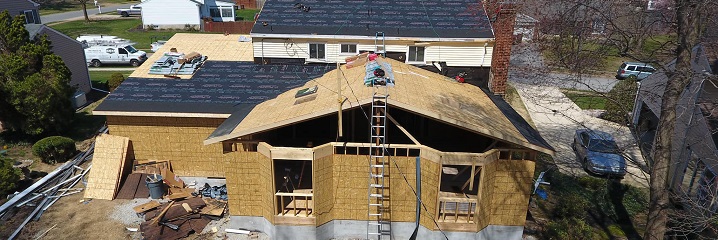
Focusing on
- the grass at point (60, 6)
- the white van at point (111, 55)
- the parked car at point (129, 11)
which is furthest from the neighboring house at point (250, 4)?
the white van at point (111, 55)

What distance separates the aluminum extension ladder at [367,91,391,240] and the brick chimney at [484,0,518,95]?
37.8 ft

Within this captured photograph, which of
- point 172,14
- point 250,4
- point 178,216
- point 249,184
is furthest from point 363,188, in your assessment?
point 250,4

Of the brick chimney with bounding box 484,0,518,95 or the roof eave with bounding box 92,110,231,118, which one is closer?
the roof eave with bounding box 92,110,231,118

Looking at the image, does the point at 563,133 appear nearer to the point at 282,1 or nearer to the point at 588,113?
the point at 588,113

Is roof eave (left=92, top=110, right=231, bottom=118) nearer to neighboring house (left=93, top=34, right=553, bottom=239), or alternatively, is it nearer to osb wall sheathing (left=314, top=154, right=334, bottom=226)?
neighboring house (left=93, top=34, right=553, bottom=239)

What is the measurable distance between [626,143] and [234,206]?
816 inches

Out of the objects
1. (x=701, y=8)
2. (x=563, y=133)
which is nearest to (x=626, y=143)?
(x=563, y=133)

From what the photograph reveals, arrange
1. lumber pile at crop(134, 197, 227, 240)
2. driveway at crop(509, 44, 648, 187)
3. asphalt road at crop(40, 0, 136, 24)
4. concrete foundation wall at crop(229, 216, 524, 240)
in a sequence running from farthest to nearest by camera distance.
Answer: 1. asphalt road at crop(40, 0, 136, 24)
2. driveway at crop(509, 44, 648, 187)
3. lumber pile at crop(134, 197, 227, 240)
4. concrete foundation wall at crop(229, 216, 524, 240)

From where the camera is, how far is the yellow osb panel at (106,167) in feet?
57.1

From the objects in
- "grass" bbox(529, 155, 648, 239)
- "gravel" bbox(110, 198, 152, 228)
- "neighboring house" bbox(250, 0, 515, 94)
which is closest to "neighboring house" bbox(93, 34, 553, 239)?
"grass" bbox(529, 155, 648, 239)

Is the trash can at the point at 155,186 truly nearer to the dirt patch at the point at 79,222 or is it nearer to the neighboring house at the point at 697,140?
the dirt patch at the point at 79,222

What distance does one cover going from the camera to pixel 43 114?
21.1m

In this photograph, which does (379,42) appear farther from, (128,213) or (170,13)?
(170,13)

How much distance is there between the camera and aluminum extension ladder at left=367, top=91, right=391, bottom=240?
13.2 metres
